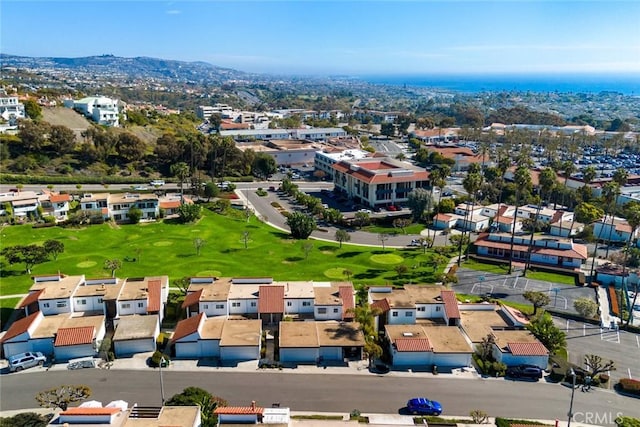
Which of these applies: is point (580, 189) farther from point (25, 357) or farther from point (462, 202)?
point (25, 357)

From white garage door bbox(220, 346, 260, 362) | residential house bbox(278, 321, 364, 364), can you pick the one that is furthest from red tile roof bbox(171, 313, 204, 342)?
residential house bbox(278, 321, 364, 364)

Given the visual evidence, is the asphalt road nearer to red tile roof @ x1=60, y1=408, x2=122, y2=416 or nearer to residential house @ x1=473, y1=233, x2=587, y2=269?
red tile roof @ x1=60, y1=408, x2=122, y2=416

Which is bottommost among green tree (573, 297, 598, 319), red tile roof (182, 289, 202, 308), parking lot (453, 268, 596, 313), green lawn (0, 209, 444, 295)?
parking lot (453, 268, 596, 313)

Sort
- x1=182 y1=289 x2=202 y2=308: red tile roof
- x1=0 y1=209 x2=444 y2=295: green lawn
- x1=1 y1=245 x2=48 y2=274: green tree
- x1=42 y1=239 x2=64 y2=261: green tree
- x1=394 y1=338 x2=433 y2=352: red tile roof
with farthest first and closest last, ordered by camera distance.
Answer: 1. x1=42 y1=239 x2=64 y2=261: green tree
2. x1=0 y1=209 x2=444 y2=295: green lawn
3. x1=1 y1=245 x2=48 y2=274: green tree
4. x1=182 y1=289 x2=202 y2=308: red tile roof
5. x1=394 y1=338 x2=433 y2=352: red tile roof

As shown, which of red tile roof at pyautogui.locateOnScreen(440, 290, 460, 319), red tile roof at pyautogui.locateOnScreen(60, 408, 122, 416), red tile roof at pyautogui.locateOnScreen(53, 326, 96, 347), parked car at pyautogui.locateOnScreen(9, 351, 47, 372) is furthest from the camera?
red tile roof at pyautogui.locateOnScreen(440, 290, 460, 319)

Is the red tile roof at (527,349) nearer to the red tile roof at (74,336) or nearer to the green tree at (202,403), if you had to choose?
the green tree at (202,403)

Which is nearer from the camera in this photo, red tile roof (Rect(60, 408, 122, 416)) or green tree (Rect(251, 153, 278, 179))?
red tile roof (Rect(60, 408, 122, 416))

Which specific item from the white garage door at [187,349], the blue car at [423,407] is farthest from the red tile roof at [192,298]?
the blue car at [423,407]
